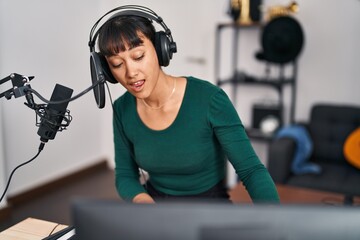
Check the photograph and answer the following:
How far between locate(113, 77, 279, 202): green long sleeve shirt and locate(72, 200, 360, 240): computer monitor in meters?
0.45

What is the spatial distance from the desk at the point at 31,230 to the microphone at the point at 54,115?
0.30 m

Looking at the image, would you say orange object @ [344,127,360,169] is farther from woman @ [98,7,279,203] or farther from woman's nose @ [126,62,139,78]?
woman's nose @ [126,62,139,78]

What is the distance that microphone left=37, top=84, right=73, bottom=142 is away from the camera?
88 centimetres

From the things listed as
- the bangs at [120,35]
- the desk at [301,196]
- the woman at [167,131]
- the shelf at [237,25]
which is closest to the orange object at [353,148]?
the desk at [301,196]

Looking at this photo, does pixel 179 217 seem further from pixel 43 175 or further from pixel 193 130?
pixel 43 175

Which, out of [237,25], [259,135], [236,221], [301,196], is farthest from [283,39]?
[236,221]

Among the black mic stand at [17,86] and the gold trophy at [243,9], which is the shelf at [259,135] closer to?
the gold trophy at [243,9]

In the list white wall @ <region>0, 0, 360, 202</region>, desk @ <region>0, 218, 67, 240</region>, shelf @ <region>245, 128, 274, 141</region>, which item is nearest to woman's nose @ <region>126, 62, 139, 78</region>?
desk @ <region>0, 218, 67, 240</region>

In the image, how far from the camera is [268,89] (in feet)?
10.8

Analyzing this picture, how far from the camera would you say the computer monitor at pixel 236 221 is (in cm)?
54

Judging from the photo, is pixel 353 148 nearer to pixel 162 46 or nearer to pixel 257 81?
pixel 257 81

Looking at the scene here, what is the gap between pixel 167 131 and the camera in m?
1.14

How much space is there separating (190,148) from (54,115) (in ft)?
1.32

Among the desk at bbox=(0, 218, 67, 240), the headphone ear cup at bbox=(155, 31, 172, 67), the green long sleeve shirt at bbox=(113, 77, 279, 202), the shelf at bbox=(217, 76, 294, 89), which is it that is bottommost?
the desk at bbox=(0, 218, 67, 240)
